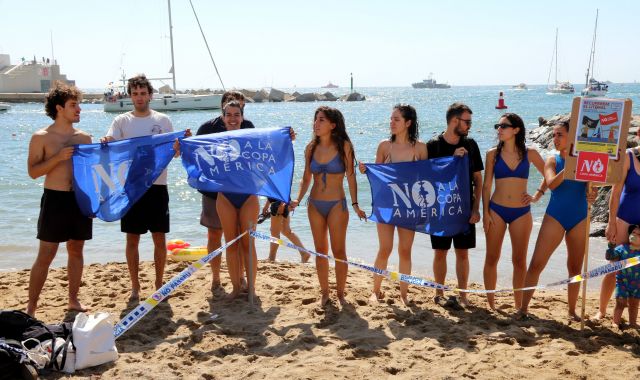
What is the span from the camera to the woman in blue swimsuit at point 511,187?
611 centimetres

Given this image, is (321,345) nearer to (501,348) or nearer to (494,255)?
(501,348)

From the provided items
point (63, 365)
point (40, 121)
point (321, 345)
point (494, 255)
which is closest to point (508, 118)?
point (494, 255)

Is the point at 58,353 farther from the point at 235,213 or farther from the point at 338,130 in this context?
the point at 338,130

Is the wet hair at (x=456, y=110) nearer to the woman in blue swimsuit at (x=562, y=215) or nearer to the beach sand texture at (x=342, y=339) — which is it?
the woman in blue swimsuit at (x=562, y=215)

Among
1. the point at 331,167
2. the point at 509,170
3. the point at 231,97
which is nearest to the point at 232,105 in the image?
the point at 231,97

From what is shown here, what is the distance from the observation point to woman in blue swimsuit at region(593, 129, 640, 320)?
573 centimetres

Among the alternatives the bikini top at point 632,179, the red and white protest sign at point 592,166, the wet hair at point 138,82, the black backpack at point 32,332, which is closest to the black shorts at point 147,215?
the wet hair at point 138,82

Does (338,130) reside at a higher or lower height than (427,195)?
higher

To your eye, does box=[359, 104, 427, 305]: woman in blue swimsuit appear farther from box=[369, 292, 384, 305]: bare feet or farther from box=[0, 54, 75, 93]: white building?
box=[0, 54, 75, 93]: white building

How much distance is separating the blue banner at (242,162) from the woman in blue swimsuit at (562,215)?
2.47 m

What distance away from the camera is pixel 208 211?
6969mm

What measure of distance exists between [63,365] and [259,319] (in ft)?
6.11

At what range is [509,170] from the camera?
614 centimetres

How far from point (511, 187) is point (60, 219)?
4268 mm
